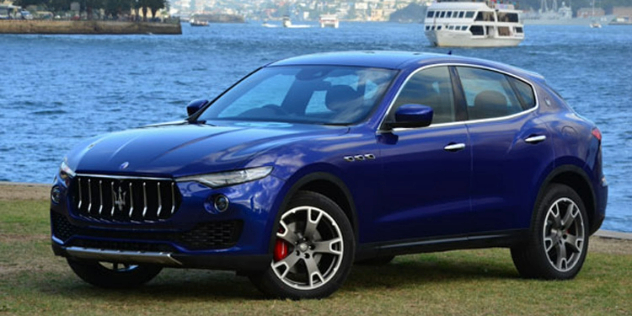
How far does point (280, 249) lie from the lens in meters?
7.73

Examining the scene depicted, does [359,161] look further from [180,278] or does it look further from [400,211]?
[180,278]

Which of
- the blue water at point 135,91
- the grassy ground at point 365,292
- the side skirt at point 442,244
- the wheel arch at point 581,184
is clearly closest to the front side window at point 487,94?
the wheel arch at point 581,184

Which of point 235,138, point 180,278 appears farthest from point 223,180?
point 180,278

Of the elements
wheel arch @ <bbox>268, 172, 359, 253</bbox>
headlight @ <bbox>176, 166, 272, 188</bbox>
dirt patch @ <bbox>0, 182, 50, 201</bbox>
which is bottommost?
dirt patch @ <bbox>0, 182, 50, 201</bbox>

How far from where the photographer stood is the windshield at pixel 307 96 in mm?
8422

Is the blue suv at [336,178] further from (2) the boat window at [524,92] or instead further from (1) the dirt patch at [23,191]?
(1) the dirt patch at [23,191]

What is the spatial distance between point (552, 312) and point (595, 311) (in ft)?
0.95

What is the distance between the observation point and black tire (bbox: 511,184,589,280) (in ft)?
30.5

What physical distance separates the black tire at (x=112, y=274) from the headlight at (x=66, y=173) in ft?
1.81

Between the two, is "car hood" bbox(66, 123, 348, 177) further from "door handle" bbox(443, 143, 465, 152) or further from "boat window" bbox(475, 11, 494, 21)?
"boat window" bbox(475, 11, 494, 21)

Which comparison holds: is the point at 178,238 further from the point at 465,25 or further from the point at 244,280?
the point at 465,25

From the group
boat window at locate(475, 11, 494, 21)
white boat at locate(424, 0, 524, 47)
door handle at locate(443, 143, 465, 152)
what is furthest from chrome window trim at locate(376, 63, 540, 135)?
boat window at locate(475, 11, 494, 21)

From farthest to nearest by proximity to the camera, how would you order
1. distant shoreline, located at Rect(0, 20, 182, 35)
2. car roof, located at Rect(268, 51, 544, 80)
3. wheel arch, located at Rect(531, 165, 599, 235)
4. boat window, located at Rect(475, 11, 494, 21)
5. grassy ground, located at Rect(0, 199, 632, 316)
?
distant shoreline, located at Rect(0, 20, 182, 35), boat window, located at Rect(475, 11, 494, 21), wheel arch, located at Rect(531, 165, 599, 235), car roof, located at Rect(268, 51, 544, 80), grassy ground, located at Rect(0, 199, 632, 316)

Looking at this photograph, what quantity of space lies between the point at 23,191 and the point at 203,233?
29.4 ft
